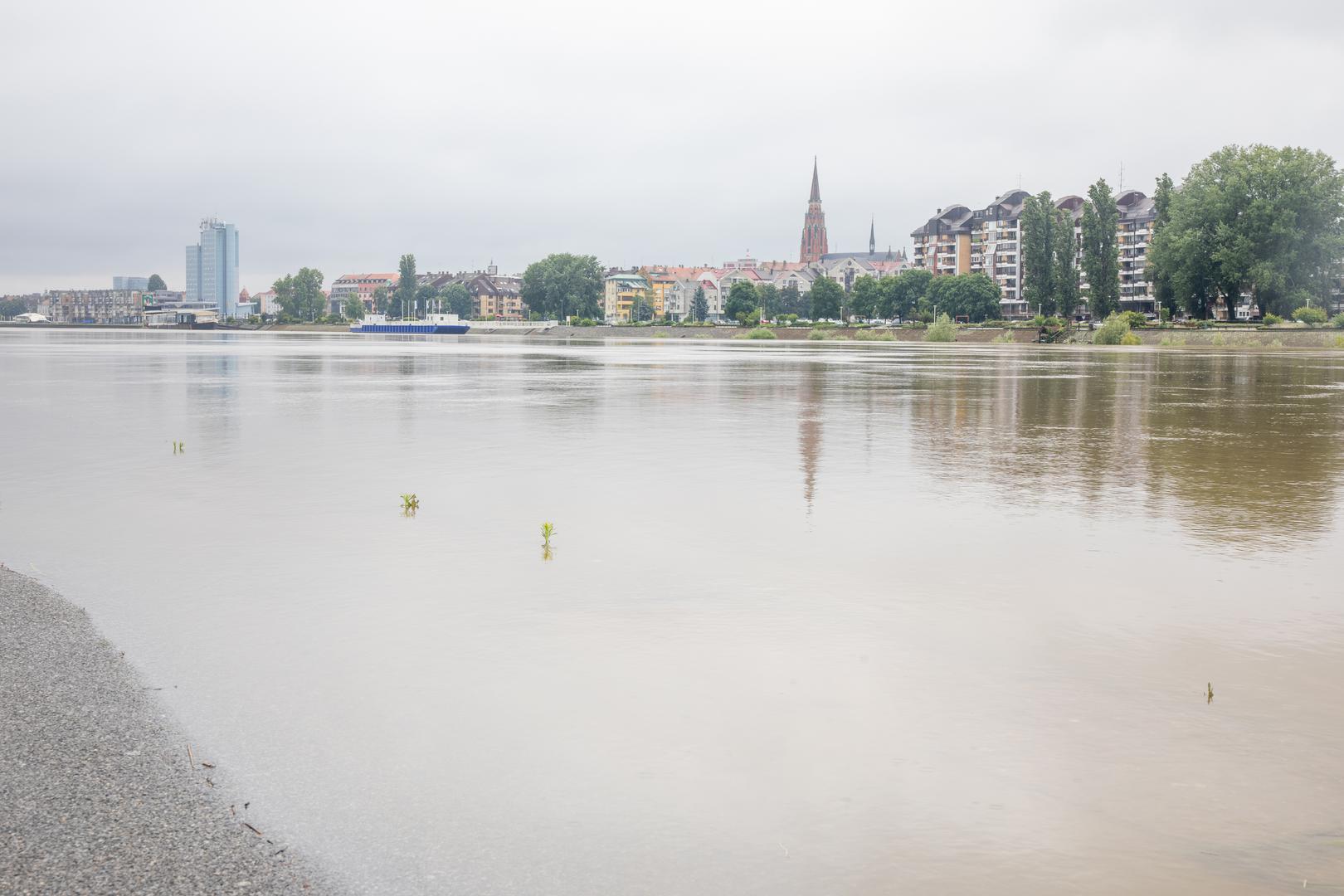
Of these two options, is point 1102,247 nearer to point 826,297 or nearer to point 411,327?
point 826,297

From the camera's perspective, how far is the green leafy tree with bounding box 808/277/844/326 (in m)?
184

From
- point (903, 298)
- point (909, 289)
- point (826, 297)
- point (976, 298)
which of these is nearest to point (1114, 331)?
point (976, 298)

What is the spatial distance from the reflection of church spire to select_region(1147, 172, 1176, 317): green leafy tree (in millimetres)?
76348

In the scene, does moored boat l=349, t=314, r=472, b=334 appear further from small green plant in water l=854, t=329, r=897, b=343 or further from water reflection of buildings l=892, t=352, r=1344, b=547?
water reflection of buildings l=892, t=352, r=1344, b=547

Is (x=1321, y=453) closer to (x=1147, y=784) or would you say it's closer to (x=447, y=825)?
(x=1147, y=784)

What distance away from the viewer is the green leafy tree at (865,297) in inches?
6836

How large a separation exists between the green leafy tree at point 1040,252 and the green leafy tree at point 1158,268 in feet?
31.6

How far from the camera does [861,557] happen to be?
10.1 meters

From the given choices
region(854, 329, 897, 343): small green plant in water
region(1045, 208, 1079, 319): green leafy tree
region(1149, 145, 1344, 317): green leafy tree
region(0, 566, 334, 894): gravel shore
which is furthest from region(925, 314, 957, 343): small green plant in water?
region(0, 566, 334, 894): gravel shore

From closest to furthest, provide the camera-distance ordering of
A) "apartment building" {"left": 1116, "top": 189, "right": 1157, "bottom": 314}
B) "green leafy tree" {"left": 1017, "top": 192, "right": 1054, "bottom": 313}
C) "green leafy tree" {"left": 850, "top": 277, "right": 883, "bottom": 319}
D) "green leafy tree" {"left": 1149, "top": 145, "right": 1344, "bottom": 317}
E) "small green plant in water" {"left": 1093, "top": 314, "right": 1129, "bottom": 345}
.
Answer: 1. "green leafy tree" {"left": 1149, "top": 145, "right": 1344, "bottom": 317}
2. "small green plant in water" {"left": 1093, "top": 314, "right": 1129, "bottom": 345}
3. "green leafy tree" {"left": 1017, "top": 192, "right": 1054, "bottom": 313}
4. "apartment building" {"left": 1116, "top": 189, "right": 1157, "bottom": 314}
5. "green leafy tree" {"left": 850, "top": 277, "right": 883, "bottom": 319}

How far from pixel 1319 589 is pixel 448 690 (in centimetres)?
668

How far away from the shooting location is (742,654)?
7145 millimetres

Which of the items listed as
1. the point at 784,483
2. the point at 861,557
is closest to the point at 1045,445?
the point at 784,483

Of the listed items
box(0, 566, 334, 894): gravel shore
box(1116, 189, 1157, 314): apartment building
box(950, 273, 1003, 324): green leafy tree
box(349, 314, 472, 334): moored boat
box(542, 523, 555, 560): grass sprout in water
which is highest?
box(1116, 189, 1157, 314): apartment building
